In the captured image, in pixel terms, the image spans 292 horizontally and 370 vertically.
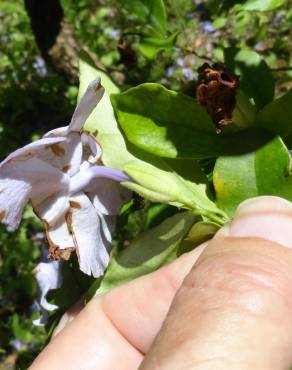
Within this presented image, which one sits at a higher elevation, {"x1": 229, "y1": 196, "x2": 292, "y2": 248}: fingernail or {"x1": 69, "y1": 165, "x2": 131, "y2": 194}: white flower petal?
{"x1": 69, "y1": 165, "x2": 131, "y2": 194}: white flower petal

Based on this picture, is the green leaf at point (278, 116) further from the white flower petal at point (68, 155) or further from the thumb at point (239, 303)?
the white flower petal at point (68, 155)

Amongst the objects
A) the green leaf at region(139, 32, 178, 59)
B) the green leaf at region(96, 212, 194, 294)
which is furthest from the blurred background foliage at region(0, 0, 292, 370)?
the green leaf at region(96, 212, 194, 294)

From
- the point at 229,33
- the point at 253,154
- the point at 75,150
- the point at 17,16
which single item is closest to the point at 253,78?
the point at 253,154

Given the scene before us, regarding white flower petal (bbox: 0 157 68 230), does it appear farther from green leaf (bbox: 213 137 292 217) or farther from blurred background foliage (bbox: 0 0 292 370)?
blurred background foliage (bbox: 0 0 292 370)

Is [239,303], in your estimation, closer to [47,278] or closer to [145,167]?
[145,167]

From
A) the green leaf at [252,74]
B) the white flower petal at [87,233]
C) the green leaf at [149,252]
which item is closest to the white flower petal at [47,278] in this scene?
the green leaf at [149,252]

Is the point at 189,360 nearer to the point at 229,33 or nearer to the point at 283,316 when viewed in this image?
the point at 283,316

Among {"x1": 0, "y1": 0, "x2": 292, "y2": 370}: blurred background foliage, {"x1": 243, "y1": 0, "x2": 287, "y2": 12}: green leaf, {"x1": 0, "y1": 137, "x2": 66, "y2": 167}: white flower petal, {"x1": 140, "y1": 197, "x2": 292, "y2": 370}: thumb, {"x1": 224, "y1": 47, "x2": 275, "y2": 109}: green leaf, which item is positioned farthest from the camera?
{"x1": 0, "y1": 0, "x2": 292, "y2": 370}: blurred background foliage
